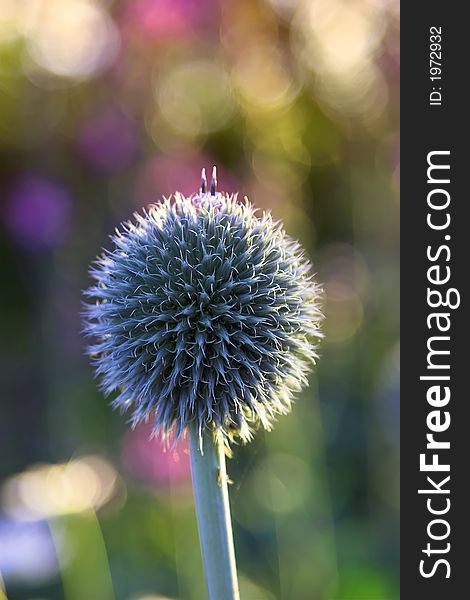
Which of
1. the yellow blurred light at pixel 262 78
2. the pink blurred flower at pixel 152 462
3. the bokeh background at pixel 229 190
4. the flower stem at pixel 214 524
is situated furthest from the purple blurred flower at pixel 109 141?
the flower stem at pixel 214 524

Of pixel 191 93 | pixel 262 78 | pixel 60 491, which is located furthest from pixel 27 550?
pixel 262 78

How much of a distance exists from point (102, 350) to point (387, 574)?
1.56 metres

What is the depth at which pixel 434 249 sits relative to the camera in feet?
4.25

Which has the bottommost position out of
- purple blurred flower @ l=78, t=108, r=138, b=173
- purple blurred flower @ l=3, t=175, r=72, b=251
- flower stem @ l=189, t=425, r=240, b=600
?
flower stem @ l=189, t=425, r=240, b=600

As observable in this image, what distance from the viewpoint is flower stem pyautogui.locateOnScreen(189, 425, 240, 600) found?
0.85 meters

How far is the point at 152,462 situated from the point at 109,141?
146cm

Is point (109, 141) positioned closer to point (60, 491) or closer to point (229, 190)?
point (229, 190)

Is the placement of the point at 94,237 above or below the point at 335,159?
below

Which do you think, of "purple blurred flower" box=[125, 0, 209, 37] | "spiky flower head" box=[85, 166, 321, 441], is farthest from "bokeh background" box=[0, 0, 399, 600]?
"spiky flower head" box=[85, 166, 321, 441]

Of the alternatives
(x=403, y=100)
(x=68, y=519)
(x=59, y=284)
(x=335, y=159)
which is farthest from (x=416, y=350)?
(x=335, y=159)

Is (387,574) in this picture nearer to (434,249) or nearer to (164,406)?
(434,249)

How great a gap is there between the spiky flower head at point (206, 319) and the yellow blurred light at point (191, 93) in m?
1.92

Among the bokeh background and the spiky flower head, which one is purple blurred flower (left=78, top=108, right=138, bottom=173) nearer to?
the bokeh background

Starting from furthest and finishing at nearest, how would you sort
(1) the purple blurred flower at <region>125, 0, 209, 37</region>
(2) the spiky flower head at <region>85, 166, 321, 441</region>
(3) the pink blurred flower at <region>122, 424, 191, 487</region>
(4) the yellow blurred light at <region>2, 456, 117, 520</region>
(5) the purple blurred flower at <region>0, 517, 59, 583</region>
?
(1) the purple blurred flower at <region>125, 0, 209, 37</region> → (3) the pink blurred flower at <region>122, 424, 191, 487</region> → (4) the yellow blurred light at <region>2, 456, 117, 520</region> → (5) the purple blurred flower at <region>0, 517, 59, 583</region> → (2) the spiky flower head at <region>85, 166, 321, 441</region>
